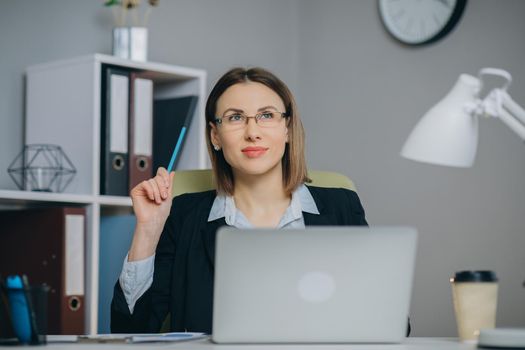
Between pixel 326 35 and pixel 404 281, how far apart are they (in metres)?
2.55

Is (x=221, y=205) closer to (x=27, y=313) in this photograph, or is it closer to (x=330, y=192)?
(x=330, y=192)

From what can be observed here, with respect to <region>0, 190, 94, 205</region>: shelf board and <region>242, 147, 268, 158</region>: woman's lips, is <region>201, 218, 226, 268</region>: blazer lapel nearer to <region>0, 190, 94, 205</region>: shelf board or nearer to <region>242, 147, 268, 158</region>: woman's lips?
<region>242, 147, 268, 158</region>: woman's lips

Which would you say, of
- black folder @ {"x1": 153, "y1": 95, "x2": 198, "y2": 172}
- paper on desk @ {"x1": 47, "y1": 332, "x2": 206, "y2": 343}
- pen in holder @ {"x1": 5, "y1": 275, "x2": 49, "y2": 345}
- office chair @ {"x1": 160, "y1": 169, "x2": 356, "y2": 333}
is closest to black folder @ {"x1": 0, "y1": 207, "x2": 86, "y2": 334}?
black folder @ {"x1": 153, "y1": 95, "x2": 198, "y2": 172}

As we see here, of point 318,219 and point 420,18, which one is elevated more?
point 420,18

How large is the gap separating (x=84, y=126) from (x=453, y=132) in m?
1.67

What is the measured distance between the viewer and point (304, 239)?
1.42 meters

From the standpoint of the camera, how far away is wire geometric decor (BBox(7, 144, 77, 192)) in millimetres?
2873

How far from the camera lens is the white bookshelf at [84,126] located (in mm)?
2799

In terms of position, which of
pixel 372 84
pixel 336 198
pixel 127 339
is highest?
pixel 372 84

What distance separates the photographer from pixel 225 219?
2.24 m

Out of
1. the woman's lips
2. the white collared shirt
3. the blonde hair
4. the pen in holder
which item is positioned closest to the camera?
the pen in holder

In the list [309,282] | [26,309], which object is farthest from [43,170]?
[309,282]

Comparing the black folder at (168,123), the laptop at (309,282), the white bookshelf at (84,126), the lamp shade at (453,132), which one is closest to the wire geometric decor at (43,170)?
the white bookshelf at (84,126)

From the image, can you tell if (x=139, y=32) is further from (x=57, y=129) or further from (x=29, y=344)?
(x=29, y=344)
